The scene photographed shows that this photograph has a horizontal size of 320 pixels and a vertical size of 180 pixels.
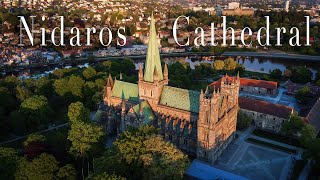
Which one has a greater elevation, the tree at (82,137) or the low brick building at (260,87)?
the low brick building at (260,87)

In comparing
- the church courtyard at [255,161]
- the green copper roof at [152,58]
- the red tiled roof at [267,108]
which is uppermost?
the green copper roof at [152,58]

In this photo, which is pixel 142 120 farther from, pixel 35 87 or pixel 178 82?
pixel 35 87

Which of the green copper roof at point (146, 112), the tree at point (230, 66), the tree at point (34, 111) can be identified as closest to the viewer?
the green copper roof at point (146, 112)

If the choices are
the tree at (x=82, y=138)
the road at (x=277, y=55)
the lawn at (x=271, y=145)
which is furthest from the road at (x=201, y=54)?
the lawn at (x=271, y=145)

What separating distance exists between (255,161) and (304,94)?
110 feet

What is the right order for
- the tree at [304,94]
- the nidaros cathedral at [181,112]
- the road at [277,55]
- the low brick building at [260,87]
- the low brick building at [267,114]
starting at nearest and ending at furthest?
the nidaros cathedral at [181,112], the low brick building at [267,114], the tree at [304,94], the low brick building at [260,87], the road at [277,55]

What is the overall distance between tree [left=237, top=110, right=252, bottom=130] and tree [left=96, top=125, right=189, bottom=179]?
84.3 ft

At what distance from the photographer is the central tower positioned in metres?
58.0

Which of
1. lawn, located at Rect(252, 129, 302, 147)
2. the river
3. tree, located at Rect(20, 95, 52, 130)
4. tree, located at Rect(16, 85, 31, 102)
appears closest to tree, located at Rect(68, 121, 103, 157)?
tree, located at Rect(20, 95, 52, 130)

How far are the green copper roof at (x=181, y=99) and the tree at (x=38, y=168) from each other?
21.5 meters

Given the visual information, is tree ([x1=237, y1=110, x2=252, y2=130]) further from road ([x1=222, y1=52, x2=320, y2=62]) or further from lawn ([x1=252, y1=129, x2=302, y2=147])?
Result: road ([x1=222, y1=52, x2=320, y2=62])

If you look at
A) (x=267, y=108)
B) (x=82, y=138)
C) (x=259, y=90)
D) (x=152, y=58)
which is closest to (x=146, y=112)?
(x=152, y=58)

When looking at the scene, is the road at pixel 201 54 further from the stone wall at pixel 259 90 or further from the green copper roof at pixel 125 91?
the green copper roof at pixel 125 91

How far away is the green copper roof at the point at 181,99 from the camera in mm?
57375
